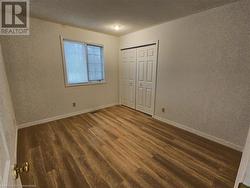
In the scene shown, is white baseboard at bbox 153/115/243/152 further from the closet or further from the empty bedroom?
the closet

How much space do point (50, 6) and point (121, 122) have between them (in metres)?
2.81

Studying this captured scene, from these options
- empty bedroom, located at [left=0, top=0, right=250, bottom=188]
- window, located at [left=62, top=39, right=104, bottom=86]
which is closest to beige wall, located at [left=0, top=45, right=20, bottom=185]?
empty bedroom, located at [left=0, top=0, right=250, bottom=188]

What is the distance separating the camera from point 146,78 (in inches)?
138

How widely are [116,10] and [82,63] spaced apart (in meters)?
1.85

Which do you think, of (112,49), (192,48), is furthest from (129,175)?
(112,49)

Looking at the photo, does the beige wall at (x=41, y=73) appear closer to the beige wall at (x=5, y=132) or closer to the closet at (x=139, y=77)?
the beige wall at (x=5, y=132)

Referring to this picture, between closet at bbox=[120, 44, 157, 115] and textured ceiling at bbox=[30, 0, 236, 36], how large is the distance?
0.85m

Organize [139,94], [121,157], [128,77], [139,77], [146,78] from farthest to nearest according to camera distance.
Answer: [128,77]
[139,94]
[139,77]
[146,78]
[121,157]

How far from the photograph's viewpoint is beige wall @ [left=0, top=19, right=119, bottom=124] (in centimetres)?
256

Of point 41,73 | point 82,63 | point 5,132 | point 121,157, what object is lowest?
point 121,157

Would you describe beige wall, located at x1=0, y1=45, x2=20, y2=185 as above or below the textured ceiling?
below

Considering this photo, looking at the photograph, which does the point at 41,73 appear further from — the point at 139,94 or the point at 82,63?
the point at 139,94

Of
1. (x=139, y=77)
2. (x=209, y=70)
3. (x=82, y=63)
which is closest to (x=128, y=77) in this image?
(x=139, y=77)

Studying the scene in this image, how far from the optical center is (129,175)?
1584 millimetres
